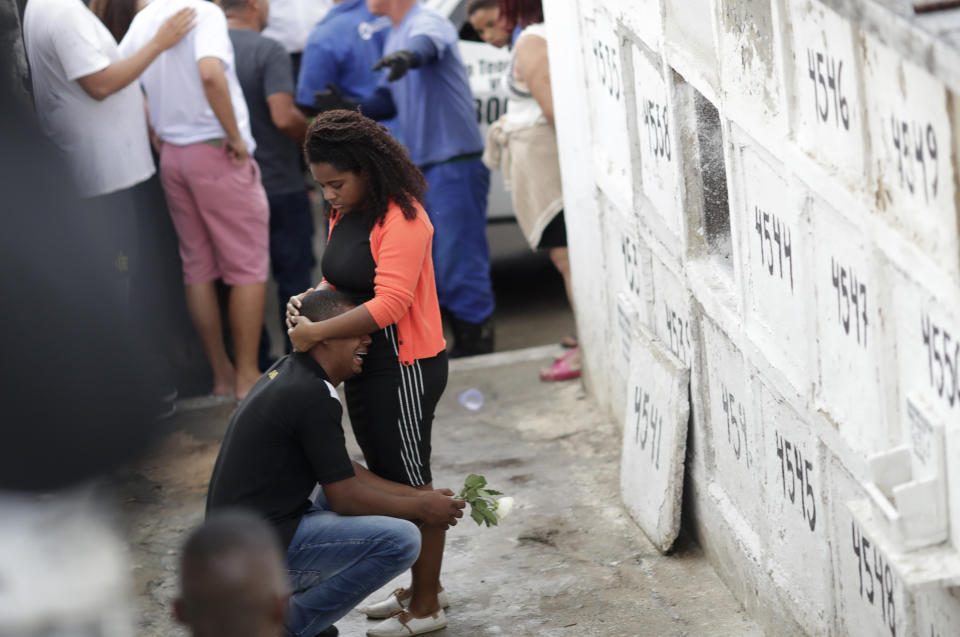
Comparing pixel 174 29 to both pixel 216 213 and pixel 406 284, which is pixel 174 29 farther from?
pixel 406 284

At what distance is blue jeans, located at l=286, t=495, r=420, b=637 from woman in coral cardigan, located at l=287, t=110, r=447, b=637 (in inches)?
11.6

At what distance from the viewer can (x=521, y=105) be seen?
21.7ft

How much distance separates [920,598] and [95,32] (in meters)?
4.40

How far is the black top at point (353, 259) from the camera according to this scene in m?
4.15

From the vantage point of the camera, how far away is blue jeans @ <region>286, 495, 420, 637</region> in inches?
156

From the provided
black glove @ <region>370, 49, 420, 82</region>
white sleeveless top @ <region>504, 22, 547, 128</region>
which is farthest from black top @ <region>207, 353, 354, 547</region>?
black glove @ <region>370, 49, 420, 82</region>

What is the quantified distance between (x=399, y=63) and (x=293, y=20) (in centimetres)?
205

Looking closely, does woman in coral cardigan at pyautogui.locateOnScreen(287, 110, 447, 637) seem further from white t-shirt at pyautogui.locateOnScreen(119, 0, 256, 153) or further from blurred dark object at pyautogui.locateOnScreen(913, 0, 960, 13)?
white t-shirt at pyautogui.locateOnScreen(119, 0, 256, 153)

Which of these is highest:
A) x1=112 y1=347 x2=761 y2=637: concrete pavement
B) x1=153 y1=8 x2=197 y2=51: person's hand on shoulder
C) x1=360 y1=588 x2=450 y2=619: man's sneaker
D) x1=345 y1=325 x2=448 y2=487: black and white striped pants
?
x1=153 y1=8 x2=197 y2=51: person's hand on shoulder

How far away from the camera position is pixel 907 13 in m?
2.48

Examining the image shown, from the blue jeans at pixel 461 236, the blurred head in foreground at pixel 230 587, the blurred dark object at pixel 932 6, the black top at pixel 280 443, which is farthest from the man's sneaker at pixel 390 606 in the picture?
the blue jeans at pixel 461 236

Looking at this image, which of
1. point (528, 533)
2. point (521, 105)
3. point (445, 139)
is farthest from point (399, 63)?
point (528, 533)

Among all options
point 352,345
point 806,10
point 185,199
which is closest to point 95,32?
point 185,199

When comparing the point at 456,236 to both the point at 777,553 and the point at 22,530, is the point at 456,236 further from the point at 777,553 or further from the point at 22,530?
the point at 22,530
